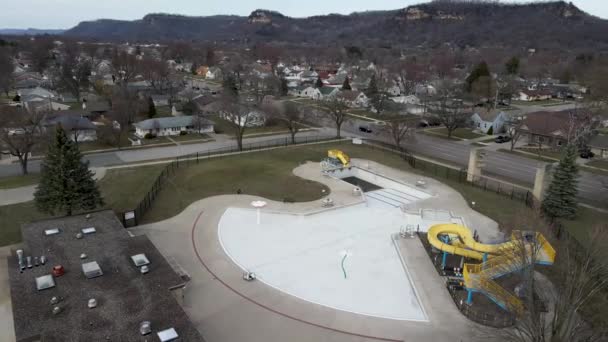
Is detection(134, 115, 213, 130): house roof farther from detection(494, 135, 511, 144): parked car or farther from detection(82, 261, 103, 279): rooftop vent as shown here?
detection(494, 135, 511, 144): parked car

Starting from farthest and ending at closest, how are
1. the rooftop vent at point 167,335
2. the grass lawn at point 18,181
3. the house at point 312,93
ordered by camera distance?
the house at point 312,93
the grass lawn at point 18,181
the rooftop vent at point 167,335

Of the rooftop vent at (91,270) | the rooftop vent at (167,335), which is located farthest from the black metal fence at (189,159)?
the rooftop vent at (167,335)

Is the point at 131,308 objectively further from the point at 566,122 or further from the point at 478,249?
the point at 566,122

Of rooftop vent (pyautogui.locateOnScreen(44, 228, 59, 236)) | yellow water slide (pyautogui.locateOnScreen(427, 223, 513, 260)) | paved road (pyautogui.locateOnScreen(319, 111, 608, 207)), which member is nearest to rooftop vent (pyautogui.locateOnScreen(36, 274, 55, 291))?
rooftop vent (pyautogui.locateOnScreen(44, 228, 59, 236))

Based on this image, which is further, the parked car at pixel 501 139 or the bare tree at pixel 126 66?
the bare tree at pixel 126 66

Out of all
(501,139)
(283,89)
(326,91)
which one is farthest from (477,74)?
(283,89)

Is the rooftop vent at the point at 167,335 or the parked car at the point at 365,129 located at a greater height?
the parked car at the point at 365,129

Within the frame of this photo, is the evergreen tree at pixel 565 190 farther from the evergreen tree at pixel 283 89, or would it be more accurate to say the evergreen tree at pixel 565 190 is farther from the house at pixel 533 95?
the house at pixel 533 95
